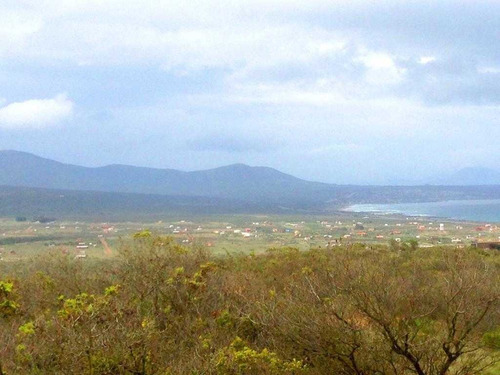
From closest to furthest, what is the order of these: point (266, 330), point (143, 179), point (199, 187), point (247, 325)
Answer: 1. point (266, 330)
2. point (247, 325)
3. point (199, 187)
4. point (143, 179)

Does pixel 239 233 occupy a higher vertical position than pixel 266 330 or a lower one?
lower

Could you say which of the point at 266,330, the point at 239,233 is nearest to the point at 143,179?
the point at 239,233

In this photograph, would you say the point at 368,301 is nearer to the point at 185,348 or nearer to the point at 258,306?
the point at 258,306

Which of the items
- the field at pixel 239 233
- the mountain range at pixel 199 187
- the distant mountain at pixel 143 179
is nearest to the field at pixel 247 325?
the field at pixel 239 233

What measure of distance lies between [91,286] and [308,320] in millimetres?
8454

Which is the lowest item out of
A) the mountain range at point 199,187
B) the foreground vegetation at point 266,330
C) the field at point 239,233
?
the field at point 239,233

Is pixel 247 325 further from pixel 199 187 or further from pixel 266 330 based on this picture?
pixel 199 187

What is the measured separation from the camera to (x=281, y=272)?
766 inches

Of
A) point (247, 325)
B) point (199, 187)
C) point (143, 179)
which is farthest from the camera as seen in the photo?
point (143, 179)

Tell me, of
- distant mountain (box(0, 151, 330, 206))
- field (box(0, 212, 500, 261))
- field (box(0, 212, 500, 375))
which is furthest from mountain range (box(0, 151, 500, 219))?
field (box(0, 212, 500, 375))

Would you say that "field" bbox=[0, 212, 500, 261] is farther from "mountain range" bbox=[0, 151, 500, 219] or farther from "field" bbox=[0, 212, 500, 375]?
"mountain range" bbox=[0, 151, 500, 219]

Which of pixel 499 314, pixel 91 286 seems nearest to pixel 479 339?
pixel 499 314

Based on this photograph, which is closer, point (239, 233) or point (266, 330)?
point (266, 330)

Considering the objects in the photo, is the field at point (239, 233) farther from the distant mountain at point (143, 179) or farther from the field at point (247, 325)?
the distant mountain at point (143, 179)
